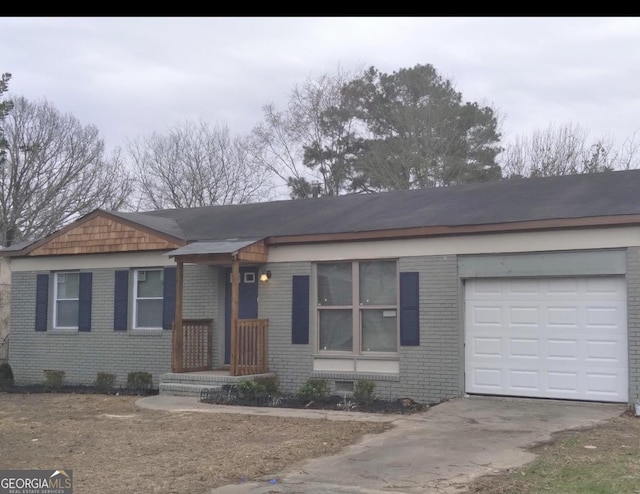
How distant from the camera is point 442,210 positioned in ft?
41.5

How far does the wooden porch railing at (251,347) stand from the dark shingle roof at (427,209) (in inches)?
64.1

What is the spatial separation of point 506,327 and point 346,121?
24.9 meters

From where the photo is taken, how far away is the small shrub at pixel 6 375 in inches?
628

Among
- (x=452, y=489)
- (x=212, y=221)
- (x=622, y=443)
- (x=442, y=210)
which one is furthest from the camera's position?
(x=212, y=221)

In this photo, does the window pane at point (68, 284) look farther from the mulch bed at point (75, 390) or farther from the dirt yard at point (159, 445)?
the dirt yard at point (159, 445)

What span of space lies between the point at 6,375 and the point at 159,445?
354 inches

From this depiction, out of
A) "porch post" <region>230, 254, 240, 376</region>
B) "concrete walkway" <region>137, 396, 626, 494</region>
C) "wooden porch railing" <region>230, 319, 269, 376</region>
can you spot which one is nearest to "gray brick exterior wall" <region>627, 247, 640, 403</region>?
"concrete walkway" <region>137, 396, 626, 494</region>

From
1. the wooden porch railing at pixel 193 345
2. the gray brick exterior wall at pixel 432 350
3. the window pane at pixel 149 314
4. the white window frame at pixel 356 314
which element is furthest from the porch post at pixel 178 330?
the gray brick exterior wall at pixel 432 350

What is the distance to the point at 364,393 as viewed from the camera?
11852 millimetres

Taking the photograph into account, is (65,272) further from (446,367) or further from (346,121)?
(346,121)

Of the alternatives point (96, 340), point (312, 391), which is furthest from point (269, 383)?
point (96, 340)

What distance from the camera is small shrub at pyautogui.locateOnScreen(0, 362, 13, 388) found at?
16.0m

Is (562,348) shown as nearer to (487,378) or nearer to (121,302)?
(487,378)
